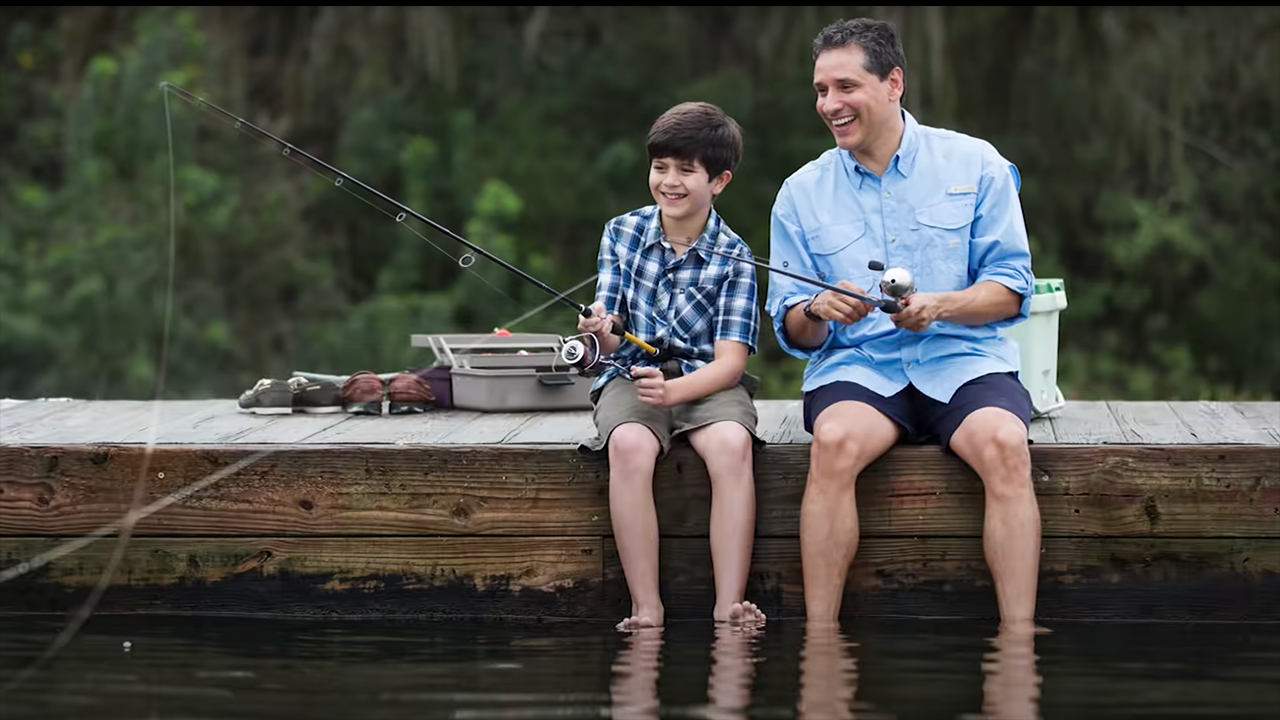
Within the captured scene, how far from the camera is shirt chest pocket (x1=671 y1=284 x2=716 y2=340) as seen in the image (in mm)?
4078

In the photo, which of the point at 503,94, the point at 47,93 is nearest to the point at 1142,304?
the point at 503,94

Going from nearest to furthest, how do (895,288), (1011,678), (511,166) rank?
(1011,678) < (895,288) < (511,166)

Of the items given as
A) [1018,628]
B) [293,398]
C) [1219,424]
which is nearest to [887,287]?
[1018,628]

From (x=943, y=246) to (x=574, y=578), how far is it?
1.05m

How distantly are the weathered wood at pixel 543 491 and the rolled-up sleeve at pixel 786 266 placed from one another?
10.4 inches

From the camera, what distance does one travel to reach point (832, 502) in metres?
3.87

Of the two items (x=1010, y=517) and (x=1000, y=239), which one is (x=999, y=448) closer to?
(x=1010, y=517)

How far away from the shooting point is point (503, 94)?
13.6m

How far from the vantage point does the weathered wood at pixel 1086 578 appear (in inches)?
159

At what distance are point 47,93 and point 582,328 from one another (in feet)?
36.5

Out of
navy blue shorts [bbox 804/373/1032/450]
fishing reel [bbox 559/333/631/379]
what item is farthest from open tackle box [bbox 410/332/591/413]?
navy blue shorts [bbox 804/373/1032/450]

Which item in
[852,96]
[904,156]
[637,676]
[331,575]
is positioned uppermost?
[852,96]

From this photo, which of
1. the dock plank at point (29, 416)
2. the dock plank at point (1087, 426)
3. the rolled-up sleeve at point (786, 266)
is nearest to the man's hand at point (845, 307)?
the rolled-up sleeve at point (786, 266)

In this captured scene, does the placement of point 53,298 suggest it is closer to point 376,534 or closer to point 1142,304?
point 1142,304
